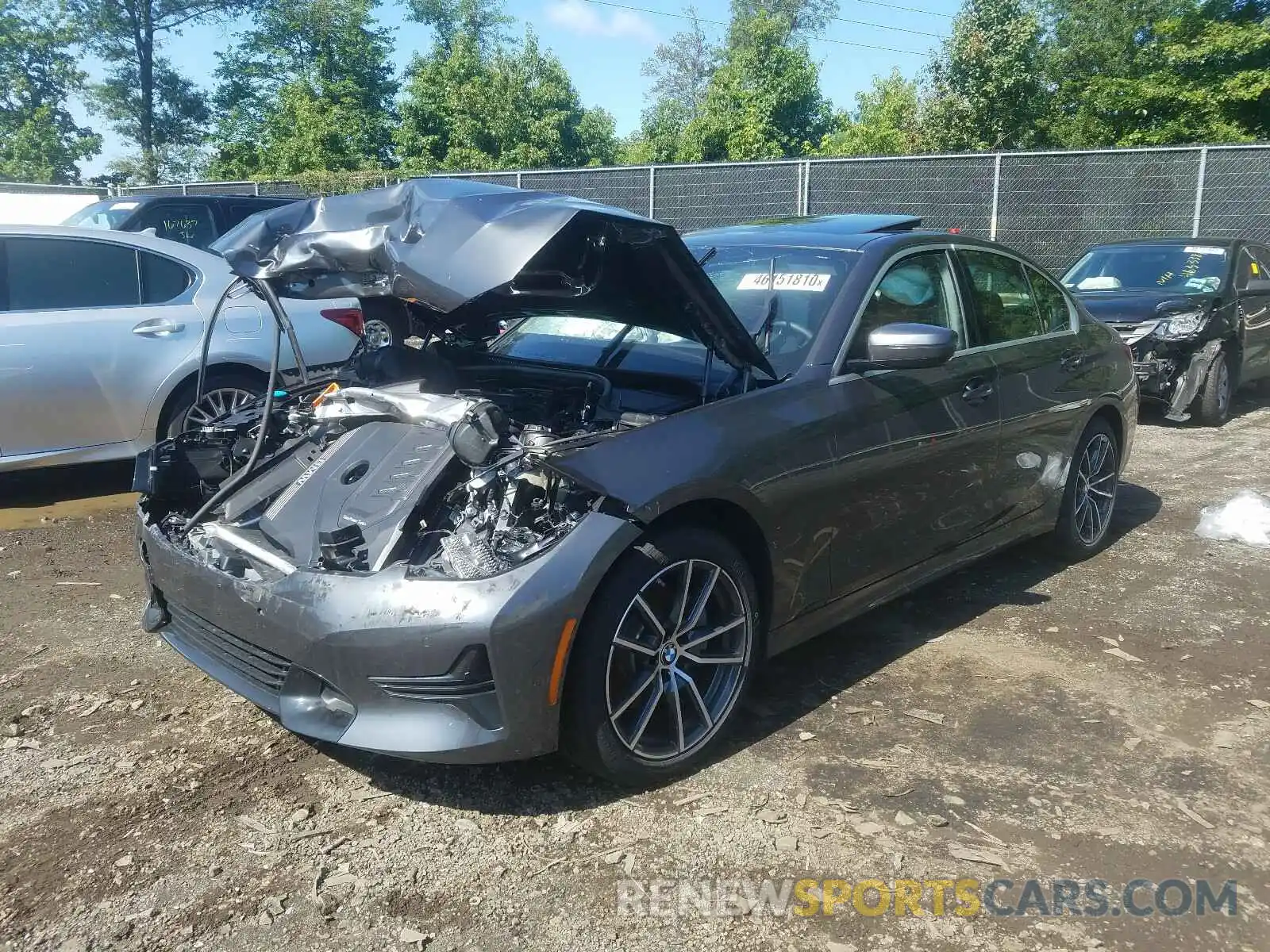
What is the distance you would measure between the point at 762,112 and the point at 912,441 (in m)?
29.4

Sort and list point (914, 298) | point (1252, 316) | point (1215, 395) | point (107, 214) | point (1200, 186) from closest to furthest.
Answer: point (914, 298), point (1215, 395), point (1252, 316), point (107, 214), point (1200, 186)

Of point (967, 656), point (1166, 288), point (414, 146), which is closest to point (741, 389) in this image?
point (967, 656)

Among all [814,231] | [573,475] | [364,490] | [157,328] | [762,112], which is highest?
[762,112]

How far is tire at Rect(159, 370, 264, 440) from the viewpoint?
20.8ft

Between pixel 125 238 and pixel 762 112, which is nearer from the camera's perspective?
pixel 125 238

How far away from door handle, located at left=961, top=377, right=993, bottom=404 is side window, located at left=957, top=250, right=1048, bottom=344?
8.6 inches

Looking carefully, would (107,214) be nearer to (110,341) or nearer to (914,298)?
(110,341)

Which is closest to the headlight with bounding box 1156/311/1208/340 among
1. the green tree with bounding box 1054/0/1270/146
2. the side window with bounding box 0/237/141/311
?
the side window with bounding box 0/237/141/311

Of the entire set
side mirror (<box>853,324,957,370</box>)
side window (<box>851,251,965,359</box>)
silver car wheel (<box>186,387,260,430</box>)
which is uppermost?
side window (<box>851,251,965,359</box>)

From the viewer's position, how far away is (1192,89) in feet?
75.7

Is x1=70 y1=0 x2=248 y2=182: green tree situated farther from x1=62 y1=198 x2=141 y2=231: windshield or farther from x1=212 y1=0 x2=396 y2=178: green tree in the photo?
x1=62 y1=198 x2=141 y2=231: windshield

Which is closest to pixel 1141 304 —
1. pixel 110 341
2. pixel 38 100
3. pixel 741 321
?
pixel 741 321

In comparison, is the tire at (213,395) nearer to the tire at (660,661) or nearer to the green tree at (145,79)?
the tire at (660,661)

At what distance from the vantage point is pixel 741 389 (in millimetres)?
3574
